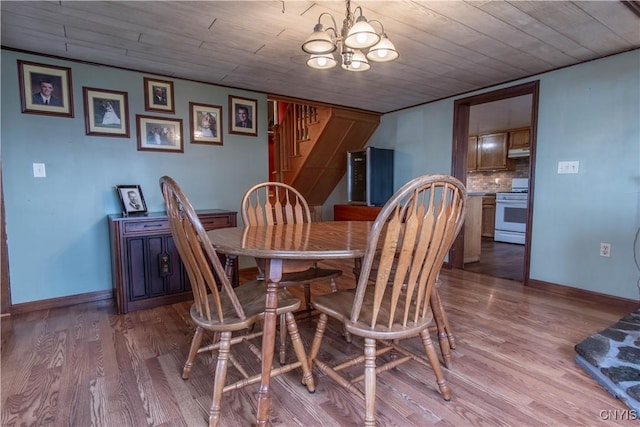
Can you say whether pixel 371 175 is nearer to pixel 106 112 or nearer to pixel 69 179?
pixel 106 112

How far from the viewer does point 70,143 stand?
272cm

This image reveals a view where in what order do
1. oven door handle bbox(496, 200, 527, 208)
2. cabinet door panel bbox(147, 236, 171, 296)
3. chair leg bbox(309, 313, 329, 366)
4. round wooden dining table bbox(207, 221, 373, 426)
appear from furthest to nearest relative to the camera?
oven door handle bbox(496, 200, 527, 208)
cabinet door panel bbox(147, 236, 171, 296)
chair leg bbox(309, 313, 329, 366)
round wooden dining table bbox(207, 221, 373, 426)

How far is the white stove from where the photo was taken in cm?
534

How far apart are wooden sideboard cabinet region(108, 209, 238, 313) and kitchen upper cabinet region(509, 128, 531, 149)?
5.50 meters

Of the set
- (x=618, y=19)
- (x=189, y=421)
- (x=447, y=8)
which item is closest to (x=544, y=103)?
(x=618, y=19)

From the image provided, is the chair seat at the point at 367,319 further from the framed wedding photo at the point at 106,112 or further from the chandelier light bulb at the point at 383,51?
the framed wedding photo at the point at 106,112

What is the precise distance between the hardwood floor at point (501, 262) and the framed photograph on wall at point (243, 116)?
9.66ft

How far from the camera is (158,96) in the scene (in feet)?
10.0

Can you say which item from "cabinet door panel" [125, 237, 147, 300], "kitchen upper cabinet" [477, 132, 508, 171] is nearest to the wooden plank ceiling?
"cabinet door panel" [125, 237, 147, 300]

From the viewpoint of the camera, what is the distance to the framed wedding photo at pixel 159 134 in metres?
3.01

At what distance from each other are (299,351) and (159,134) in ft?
8.28

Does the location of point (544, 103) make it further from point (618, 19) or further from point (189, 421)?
point (189, 421)

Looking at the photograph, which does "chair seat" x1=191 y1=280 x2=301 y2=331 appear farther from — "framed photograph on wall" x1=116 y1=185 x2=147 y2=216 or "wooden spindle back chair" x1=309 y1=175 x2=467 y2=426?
"framed photograph on wall" x1=116 y1=185 x2=147 y2=216

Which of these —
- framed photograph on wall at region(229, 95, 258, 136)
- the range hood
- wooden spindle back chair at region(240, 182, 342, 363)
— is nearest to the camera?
wooden spindle back chair at region(240, 182, 342, 363)
